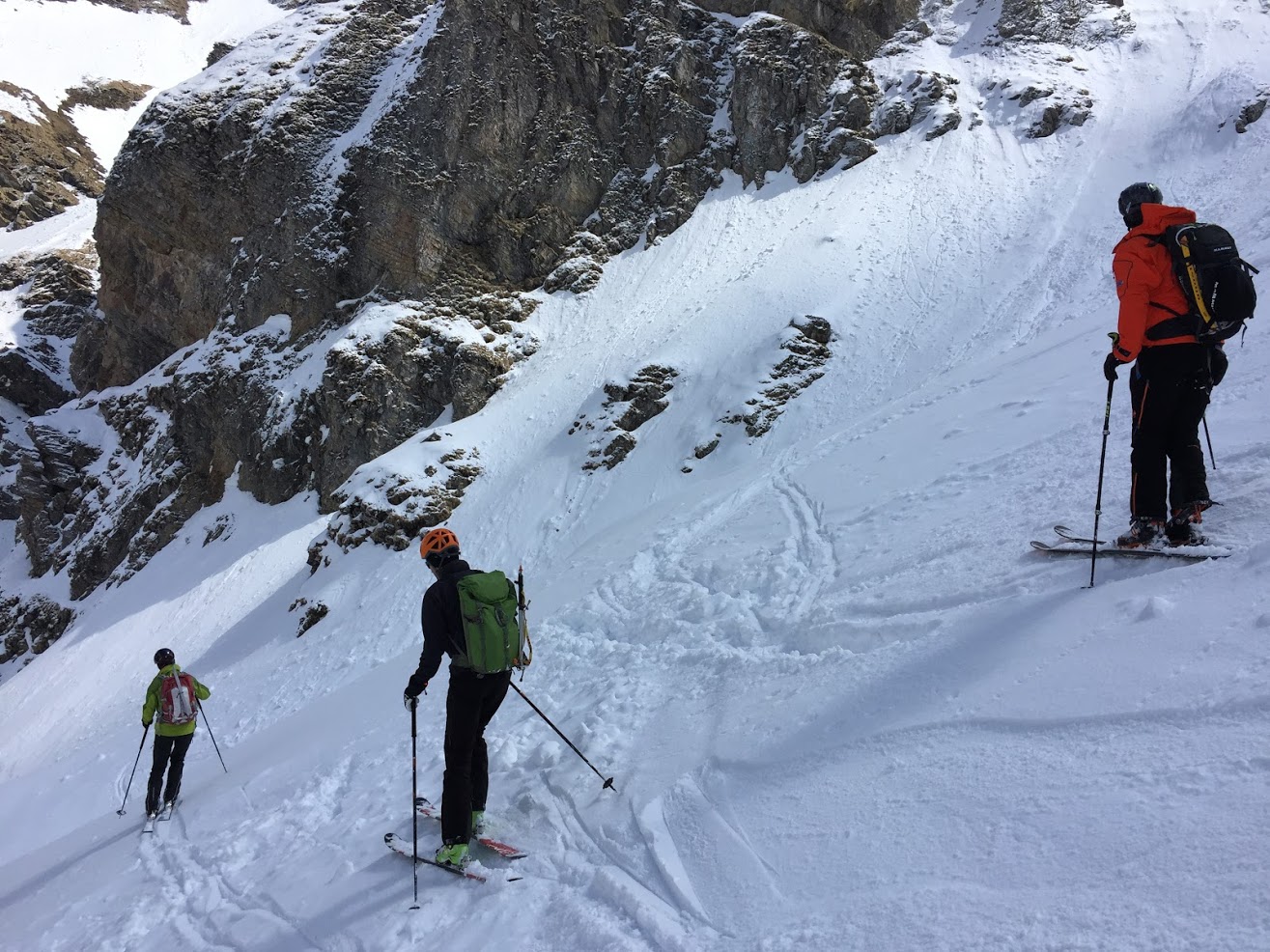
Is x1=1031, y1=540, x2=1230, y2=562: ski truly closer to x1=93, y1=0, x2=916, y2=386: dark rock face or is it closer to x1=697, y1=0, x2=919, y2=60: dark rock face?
x1=93, y1=0, x2=916, y2=386: dark rock face

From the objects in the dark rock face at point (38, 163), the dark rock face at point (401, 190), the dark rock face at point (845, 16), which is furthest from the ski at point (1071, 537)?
the dark rock face at point (38, 163)

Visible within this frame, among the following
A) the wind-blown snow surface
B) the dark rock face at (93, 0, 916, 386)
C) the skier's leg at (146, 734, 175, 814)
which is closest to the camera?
the wind-blown snow surface

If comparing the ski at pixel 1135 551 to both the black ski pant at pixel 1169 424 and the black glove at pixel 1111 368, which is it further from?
the black glove at pixel 1111 368

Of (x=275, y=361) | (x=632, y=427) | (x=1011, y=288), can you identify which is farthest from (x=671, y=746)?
(x=275, y=361)

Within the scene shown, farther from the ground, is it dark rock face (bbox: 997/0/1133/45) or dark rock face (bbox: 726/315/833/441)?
dark rock face (bbox: 997/0/1133/45)

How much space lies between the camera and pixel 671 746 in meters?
5.14

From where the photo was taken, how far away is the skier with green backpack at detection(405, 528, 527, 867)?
4609 mm

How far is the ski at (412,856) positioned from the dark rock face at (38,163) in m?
71.5

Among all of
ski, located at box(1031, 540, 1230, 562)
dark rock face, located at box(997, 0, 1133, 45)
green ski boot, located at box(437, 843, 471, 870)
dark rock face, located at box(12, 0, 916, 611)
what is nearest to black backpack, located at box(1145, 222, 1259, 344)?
ski, located at box(1031, 540, 1230, 562)

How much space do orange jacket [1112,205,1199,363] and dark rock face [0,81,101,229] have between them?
242ft

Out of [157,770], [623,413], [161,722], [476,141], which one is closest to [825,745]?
[157,770]

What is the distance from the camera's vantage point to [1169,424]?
493cm

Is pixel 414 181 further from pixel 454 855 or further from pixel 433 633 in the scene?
pixel 454 855

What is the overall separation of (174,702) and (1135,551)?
32.1ft
